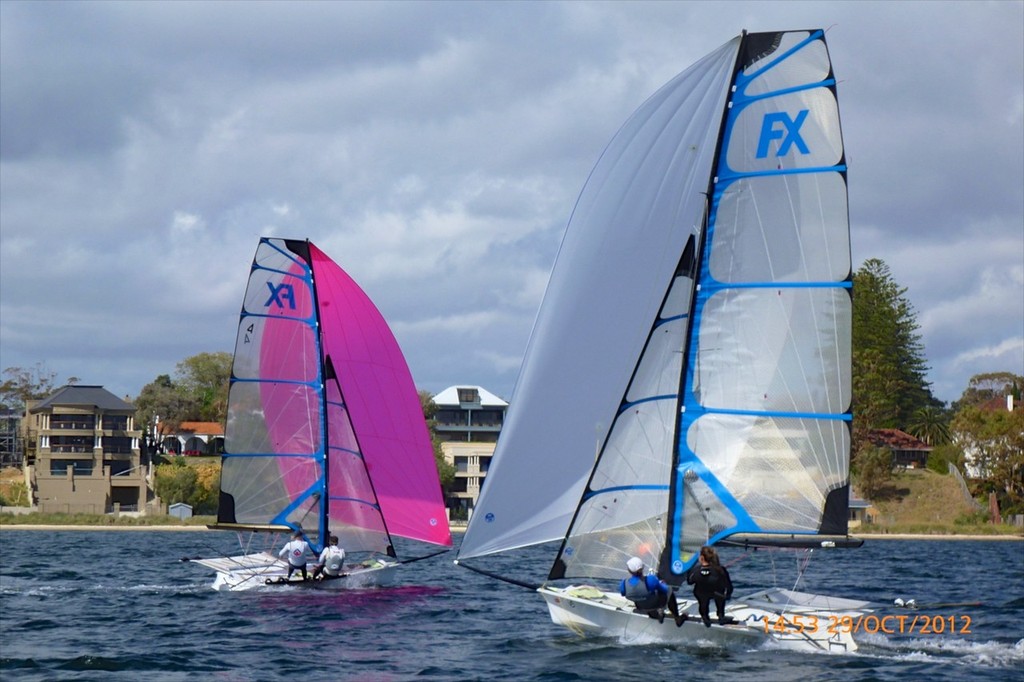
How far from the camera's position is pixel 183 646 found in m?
20.5

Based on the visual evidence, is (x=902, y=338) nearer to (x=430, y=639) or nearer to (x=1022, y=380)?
(x=1022, y=380)

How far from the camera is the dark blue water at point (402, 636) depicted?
696 inches

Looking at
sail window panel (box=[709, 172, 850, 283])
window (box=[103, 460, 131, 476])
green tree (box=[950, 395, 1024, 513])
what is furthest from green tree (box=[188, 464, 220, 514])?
sail window panel (box=[709, 172, 850, 283])

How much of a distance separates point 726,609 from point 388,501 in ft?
44.2

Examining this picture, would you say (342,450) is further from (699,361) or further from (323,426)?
(699,361)

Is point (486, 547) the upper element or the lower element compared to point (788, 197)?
lower

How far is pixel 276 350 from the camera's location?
3106 centimetres

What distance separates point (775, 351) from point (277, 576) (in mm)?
14205

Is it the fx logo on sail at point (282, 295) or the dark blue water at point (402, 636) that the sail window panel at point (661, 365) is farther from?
the fx logo on sail at point (282, 295)

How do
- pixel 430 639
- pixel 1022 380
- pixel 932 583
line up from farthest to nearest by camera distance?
pixel 1022 380
pixel 932 583
pixel 430 639

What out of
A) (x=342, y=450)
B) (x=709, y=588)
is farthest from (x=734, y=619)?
(x=342, y=450)

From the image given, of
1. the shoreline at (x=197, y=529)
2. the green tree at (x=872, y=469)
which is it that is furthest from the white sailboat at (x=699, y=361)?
the green tree at (x=872, y=469)

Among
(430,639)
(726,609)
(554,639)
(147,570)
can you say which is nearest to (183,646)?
(430,639)

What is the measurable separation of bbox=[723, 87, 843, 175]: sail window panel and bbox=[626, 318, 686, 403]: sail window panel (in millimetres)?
2692
